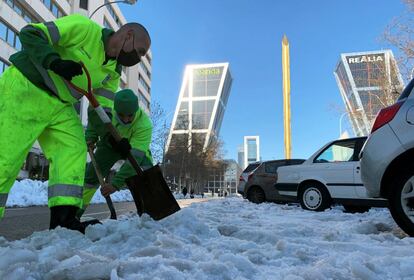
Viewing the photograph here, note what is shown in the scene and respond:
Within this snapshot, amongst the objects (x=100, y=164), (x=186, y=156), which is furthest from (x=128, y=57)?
(x=186, y=156)

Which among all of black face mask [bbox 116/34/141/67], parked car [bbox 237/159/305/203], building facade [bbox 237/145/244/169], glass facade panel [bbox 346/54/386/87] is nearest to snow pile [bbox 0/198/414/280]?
black face mask [bbox 116/34/141/67]

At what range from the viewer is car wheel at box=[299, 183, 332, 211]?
27.4 feet

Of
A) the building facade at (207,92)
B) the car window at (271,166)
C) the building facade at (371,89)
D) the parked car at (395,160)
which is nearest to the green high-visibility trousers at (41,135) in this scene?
the parked car at (395,160)

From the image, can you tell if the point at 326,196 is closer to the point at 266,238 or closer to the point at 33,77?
the point at 266,238

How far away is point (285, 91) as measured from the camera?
45.0 m

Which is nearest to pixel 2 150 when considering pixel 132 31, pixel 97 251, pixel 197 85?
pixel 97 251

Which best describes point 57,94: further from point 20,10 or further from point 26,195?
point 20,10

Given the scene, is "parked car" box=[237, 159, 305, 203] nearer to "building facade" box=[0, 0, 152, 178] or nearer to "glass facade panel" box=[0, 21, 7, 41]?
"building facade" box=[0, 0, 152, 178]

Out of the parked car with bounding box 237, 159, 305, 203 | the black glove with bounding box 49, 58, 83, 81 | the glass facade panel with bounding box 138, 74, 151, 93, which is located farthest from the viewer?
the glass facade panel with bounding box 138, 74, 151, 93

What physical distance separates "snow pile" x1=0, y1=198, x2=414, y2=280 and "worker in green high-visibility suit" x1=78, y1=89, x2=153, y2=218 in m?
1.03

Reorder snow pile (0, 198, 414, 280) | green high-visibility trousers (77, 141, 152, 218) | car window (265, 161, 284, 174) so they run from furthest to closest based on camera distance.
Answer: car window (265, 161, 284, 174) → green high-visibility trousers (77, 141, 152, 218) → snow pile (0, 198, 414, 280)

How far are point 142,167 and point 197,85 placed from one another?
132 metres

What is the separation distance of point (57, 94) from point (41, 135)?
1.23 feet

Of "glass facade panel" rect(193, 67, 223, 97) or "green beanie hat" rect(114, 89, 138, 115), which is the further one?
"glass facade panel" rect(193, 67, 223, 97)
